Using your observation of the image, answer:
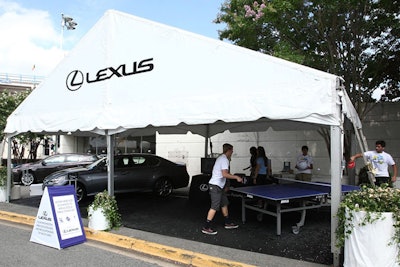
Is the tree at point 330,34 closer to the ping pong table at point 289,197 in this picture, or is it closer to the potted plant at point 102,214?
the ping pong table at point 289,197

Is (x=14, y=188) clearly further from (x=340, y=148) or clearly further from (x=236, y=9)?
(x=340, y=148)

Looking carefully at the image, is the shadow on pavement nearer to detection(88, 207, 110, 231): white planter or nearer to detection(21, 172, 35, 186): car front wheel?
detection(88, 207, 110, 231): white planter

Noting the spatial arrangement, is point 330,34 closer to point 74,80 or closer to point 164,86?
point 164,86

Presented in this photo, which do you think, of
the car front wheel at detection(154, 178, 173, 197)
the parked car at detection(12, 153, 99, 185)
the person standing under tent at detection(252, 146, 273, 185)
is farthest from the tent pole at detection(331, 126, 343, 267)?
the parked car at detection(12, 153, 99, 185)

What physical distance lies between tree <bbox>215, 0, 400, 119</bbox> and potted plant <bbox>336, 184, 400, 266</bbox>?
527 cm

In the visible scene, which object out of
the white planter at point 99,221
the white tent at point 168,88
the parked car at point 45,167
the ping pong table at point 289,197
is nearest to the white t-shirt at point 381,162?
the ping pong table at point 289,197

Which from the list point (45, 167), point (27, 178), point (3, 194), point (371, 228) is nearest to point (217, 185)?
point (371, 228)

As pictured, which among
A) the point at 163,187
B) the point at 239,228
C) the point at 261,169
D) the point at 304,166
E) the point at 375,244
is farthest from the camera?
the point at 163,187

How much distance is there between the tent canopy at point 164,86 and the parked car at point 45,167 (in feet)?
20.8

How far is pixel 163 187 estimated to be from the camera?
40.3ft

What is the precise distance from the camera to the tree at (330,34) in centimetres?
964

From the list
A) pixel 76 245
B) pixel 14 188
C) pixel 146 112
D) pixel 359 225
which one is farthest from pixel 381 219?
pixel 14 188

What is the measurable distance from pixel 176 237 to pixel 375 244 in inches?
143

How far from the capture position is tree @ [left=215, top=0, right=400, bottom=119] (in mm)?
9641
